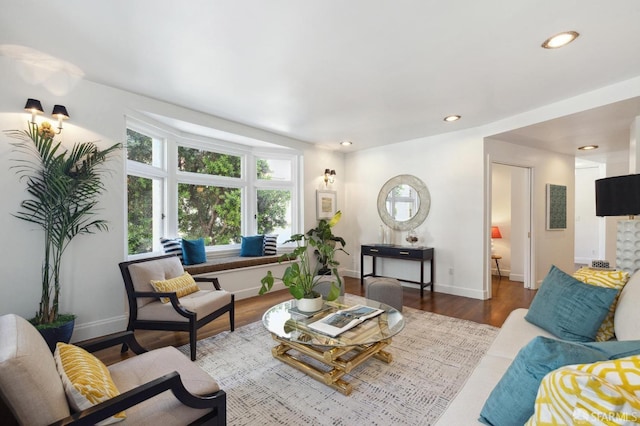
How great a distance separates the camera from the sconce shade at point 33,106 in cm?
242

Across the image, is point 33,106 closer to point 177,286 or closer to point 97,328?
point 177,286

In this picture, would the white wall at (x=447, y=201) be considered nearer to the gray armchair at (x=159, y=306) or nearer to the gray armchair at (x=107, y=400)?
the gray armchair at (x=159, y=306)

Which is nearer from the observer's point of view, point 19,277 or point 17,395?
point 17,395

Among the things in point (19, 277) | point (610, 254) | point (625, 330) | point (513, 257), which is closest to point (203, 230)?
point (19, 277)

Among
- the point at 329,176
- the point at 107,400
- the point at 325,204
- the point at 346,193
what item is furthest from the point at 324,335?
the point at 346,193

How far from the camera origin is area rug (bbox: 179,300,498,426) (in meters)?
1.75

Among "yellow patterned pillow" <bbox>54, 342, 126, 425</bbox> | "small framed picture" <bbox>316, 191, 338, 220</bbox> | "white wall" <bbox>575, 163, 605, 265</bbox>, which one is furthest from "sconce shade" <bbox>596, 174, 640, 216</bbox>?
"white wall" <bbox>575, 163, 605, 265</bbox>

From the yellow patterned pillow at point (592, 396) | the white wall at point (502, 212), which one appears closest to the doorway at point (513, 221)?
the white wall at point (502, 212)

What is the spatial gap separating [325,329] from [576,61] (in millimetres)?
2987

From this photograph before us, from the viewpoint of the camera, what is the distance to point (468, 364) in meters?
2.30

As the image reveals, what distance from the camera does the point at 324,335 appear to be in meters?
1.97

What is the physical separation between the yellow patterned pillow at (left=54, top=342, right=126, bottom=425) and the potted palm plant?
1475 millimetres

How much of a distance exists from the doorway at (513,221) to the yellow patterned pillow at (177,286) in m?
4.62

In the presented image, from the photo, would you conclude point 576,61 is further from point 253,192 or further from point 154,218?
point 154,218
